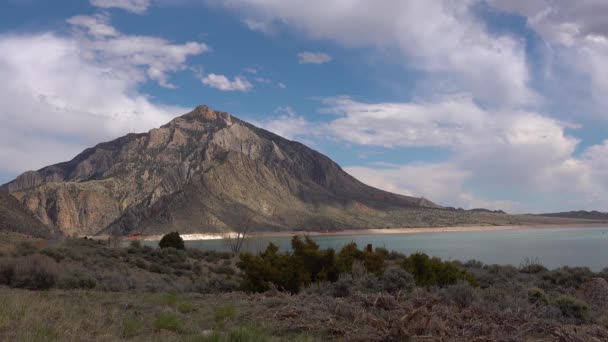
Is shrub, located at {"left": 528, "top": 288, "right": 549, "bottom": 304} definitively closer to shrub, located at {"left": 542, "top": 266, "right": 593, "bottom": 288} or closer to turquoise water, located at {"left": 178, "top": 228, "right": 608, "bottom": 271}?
shrub, located at {"left": 542, "top": 266, "right": 593, "bottom": 288}

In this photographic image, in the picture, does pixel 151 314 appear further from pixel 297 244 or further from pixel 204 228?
pixel 204 228

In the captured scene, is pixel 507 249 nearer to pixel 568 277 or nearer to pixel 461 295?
pixel 568 277

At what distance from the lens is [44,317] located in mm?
7406

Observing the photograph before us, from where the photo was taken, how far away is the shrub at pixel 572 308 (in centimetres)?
1077

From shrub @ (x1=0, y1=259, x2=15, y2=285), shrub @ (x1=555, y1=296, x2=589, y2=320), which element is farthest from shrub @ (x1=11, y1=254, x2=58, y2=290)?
shrub @ (x1=555, y1=296, x2=589, y2=320)

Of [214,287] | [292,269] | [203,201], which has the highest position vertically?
[203,201]

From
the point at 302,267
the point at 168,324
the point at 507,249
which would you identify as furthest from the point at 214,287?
the point at 507,249

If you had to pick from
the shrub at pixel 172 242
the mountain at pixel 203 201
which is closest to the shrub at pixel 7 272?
the shrub at pixel 172 242

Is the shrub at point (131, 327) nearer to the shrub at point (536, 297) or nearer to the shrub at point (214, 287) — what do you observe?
the shrub at point (214, 287)

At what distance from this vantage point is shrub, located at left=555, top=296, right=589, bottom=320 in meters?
10.8

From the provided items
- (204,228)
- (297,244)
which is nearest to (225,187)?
(204,228)

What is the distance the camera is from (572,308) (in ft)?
36.3

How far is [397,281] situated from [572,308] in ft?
12.8

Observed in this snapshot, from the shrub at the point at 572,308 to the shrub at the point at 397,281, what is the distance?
3349 millimetres
